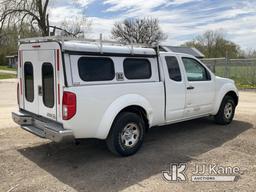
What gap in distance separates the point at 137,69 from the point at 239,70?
14562mm

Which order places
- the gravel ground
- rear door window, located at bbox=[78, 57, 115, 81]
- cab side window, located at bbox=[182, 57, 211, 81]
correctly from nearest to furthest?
the gravel ground → rear door window, located at bbox=[78, 57, 115, 81] → cab side window, located at bbox=[182, 57, 211, 81]

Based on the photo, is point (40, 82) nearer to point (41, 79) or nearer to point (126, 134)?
point (41, 79)

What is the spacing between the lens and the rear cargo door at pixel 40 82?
525 centimetres

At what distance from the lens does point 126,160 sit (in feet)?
18.1

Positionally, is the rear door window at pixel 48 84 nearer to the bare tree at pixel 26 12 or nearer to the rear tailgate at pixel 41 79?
the rear tailgate at pixel 41 79

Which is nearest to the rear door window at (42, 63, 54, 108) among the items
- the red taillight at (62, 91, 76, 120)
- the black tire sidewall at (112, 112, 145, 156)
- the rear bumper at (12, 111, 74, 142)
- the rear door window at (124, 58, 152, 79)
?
the rear bumper at (12, 111, 74, 142)

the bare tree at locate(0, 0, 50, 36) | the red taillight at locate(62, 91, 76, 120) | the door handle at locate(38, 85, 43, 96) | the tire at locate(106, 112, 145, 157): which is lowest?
the tire at locate(106, 112, 145, 157)

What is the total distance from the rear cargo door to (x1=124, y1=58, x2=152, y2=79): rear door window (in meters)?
1.37

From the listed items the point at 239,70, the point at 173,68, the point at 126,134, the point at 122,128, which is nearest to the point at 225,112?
the point at 173,68

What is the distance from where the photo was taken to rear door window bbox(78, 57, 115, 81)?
5145mm

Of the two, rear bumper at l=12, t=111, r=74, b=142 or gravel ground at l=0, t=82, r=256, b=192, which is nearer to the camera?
gravel ground at l=0, t=82, r=256, b=192

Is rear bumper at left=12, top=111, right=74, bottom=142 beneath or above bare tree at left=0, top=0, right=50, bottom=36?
beneath

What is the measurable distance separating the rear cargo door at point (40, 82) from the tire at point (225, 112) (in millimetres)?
4562

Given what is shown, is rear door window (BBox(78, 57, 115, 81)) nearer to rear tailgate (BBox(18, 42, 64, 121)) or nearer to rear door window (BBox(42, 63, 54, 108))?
rear tailgate (BBox(18, 42, 64, 121))
